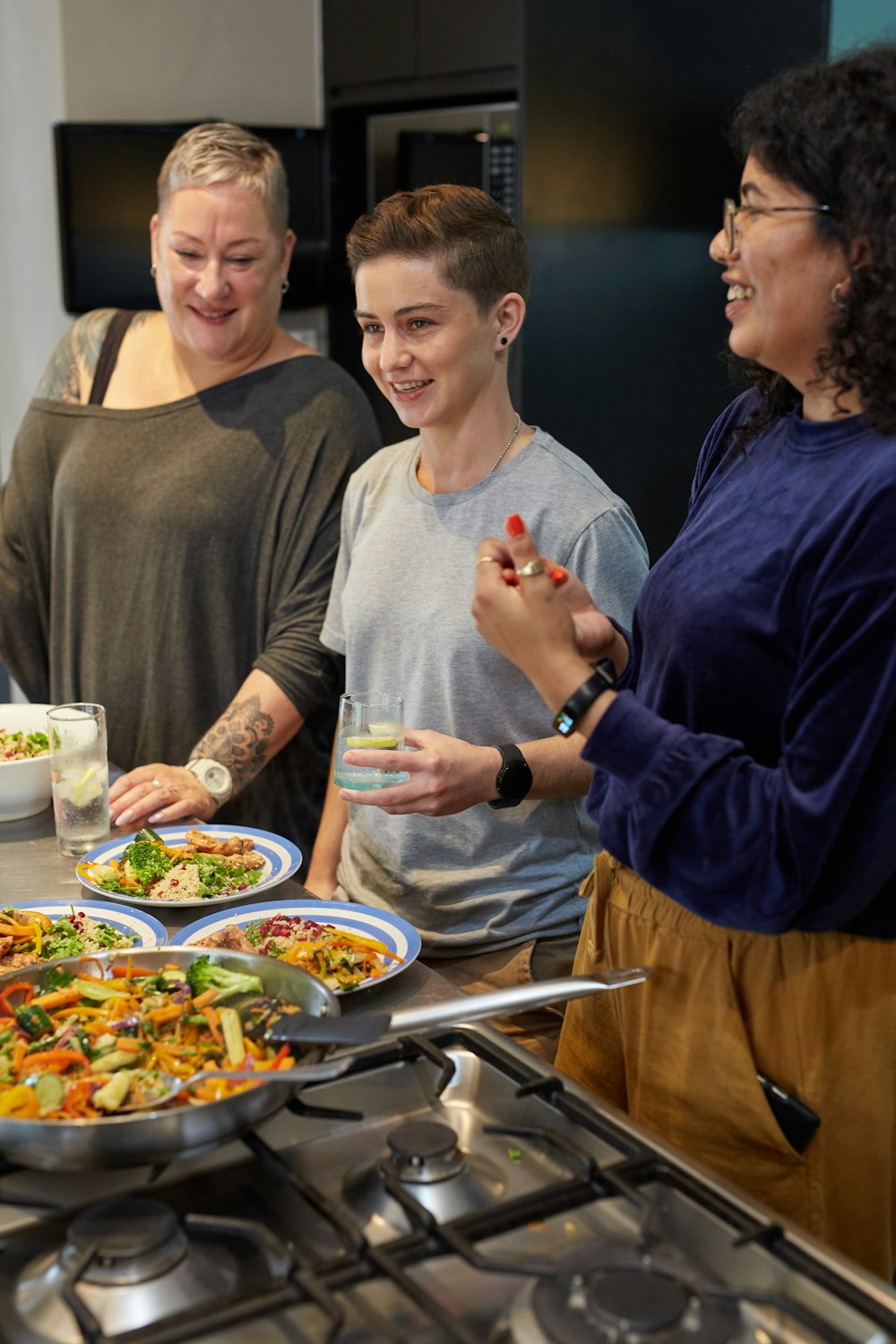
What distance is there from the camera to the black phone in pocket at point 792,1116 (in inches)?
56.2

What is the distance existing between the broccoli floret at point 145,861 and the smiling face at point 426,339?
72 centimetres

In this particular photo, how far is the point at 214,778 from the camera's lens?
7.34ft

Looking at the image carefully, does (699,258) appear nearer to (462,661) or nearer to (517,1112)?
(462,661)

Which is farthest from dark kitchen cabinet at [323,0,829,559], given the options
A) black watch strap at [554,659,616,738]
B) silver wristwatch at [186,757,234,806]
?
black watch strap at [554,659,616,738]

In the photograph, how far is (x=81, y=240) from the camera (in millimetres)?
3965

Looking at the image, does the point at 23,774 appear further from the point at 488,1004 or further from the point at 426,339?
the point at 488,1004

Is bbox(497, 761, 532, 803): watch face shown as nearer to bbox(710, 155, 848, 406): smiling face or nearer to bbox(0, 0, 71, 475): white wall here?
bbox(710, 155, 848, 406): smiling face

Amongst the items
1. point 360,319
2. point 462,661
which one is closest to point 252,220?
point 360,319

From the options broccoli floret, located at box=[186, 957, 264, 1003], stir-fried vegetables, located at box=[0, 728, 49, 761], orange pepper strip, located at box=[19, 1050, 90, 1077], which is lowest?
stir-fried vegetables, located at box=[0, 728, 49, 761]

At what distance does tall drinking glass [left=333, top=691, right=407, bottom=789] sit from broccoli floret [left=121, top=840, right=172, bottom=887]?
277 mm

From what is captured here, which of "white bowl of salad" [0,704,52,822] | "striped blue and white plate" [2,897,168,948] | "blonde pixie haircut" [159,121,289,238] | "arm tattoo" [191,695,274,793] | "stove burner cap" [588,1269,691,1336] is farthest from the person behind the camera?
"blonde pixie haircut" [159,121,289,238]

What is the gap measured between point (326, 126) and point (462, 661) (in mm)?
2868

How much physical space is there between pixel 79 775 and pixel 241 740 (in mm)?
454

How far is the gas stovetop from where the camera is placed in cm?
94
